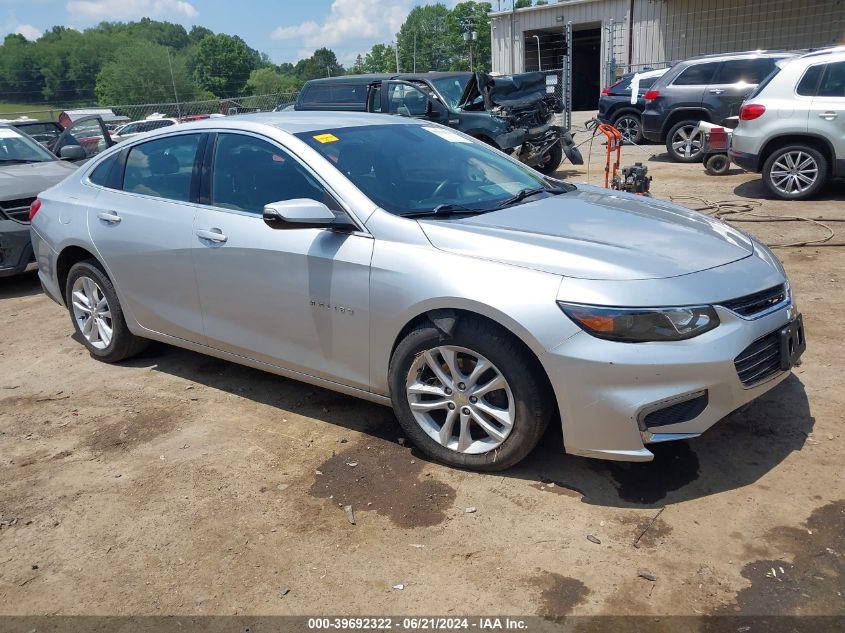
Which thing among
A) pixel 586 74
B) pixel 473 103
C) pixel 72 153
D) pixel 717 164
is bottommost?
Answer: pixel 717 164

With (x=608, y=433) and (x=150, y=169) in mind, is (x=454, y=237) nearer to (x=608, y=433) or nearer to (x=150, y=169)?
(x=608, y=433)

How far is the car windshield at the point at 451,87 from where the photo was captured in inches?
455

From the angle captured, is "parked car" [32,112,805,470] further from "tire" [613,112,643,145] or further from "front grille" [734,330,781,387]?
"tire" [613,112,643,145]

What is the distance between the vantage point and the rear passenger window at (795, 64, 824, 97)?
8789 millimetres

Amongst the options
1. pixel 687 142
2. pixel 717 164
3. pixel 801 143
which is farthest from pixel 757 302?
pixel 687 142

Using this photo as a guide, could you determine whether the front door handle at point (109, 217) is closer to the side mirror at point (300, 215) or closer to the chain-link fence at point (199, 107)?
the side mirror at point (300, 215)

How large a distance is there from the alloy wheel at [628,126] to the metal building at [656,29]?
9.65m

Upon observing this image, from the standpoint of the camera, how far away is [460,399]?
3373mm

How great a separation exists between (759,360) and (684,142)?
11269 millimetres

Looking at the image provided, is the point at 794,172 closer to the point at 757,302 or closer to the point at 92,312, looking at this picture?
the point at 757,302

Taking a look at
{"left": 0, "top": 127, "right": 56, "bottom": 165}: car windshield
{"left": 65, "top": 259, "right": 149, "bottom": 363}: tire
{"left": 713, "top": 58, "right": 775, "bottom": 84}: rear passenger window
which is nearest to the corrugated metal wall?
{"left": 713, "top": 58, "right": 775, "bottom": 84}: rear passenger window

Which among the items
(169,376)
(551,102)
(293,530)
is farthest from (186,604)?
(551,102)

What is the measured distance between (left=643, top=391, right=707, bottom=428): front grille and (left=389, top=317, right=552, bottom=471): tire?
429 millimetres

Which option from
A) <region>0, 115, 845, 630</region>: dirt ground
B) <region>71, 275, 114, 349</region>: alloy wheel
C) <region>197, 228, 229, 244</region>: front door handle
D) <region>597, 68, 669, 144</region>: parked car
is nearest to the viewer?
<region>0, 115, 845, 630</region>: dirt ground
